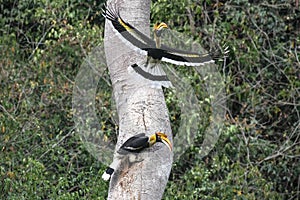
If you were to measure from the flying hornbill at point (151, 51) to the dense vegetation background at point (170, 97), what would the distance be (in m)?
2.17

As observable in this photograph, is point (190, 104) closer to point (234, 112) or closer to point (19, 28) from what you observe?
point (234, 112)

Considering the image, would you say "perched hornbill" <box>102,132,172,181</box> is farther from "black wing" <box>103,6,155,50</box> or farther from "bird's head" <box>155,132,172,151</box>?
"black wing" <box>103,6,155,50</box>

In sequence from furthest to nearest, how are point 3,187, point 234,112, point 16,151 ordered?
point 234,112, point 16,151, point 3,187

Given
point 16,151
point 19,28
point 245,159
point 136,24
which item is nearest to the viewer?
point 136,24

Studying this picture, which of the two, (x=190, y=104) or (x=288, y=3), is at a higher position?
(x=288, y=3)

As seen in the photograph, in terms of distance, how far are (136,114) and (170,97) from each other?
2.91 meters

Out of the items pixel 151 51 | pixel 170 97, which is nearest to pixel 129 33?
pixel 151 51

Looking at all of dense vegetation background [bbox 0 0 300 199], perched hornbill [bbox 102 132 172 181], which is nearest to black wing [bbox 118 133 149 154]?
perched hornbill [bbox 102 132 172 181]

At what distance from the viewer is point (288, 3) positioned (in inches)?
222

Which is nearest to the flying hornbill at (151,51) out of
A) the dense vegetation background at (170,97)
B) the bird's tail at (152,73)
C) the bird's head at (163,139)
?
the bird's tail at (152,73)

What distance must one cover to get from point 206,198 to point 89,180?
681mm

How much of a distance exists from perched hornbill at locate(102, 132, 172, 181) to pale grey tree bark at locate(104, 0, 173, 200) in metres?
0.02

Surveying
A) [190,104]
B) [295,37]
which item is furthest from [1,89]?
[295,37]

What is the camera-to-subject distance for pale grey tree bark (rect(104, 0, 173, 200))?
192cm
